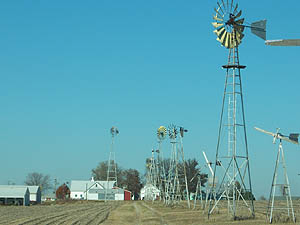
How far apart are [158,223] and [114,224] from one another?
3381mm

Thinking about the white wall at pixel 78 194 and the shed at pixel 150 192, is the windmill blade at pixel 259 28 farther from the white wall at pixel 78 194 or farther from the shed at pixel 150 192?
the white wall at pixel 78 194

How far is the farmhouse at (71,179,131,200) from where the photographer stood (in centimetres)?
14825

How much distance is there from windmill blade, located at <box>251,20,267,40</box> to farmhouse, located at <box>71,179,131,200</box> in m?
116

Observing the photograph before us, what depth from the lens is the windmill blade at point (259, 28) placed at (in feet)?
99.9

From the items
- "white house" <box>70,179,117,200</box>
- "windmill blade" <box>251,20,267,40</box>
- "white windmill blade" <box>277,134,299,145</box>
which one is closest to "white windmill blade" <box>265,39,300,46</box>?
"windmill blade" <box>251,20,267,40</box>

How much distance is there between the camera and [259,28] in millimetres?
31234

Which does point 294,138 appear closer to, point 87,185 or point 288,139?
point 288,139

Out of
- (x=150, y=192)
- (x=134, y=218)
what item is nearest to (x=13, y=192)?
(x=150, y=192)

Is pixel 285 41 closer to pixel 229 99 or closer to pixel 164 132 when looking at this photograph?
pixel 229 99

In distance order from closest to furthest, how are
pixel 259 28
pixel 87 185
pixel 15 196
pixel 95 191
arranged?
1. pixel 259 28
2. pixel 15 196
3. pixel 95 191
4. pixel 87 185

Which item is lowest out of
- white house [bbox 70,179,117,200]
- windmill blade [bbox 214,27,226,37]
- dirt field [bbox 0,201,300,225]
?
dirt field [bbox 0,201,300,225]

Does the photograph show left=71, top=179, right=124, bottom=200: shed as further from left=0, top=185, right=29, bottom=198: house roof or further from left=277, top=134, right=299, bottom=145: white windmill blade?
left=277, top=134, right=299, bottom=145: white windmill blade

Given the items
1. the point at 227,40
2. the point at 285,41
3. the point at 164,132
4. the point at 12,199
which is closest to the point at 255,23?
the point at 227,40

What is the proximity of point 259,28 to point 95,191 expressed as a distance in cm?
12756
